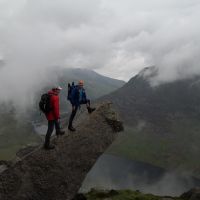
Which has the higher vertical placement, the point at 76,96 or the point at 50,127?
the point at 76,96

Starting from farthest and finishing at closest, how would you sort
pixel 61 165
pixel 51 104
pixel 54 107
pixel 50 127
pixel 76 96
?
pixel 76 96 < pixel 61 165 < pixel 50 127 < pixel 54 107 < pixel 51 104

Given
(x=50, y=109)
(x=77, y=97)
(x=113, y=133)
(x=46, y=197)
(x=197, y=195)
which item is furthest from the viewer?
(x=197, y=195)

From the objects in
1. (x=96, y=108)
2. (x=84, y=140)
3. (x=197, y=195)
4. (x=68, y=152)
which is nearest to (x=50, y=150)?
(x=68, y=152)

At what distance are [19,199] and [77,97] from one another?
1091cm

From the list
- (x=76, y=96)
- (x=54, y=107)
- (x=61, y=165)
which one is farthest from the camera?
(x=76, y=96)

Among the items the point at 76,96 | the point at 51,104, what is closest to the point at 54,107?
the point at 51,104

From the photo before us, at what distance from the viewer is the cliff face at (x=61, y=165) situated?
28969 mm

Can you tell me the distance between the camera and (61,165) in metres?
30.9

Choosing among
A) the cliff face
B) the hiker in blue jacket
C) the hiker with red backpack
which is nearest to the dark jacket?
the hiker with red backpack

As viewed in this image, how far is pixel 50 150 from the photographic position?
30.7 m

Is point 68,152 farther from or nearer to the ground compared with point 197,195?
farther from the ground

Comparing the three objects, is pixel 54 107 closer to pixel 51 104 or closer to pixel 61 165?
pixel 51 104

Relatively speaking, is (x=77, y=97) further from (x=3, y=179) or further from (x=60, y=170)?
(x=3, y=179)

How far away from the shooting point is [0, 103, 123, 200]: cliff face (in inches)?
1141
